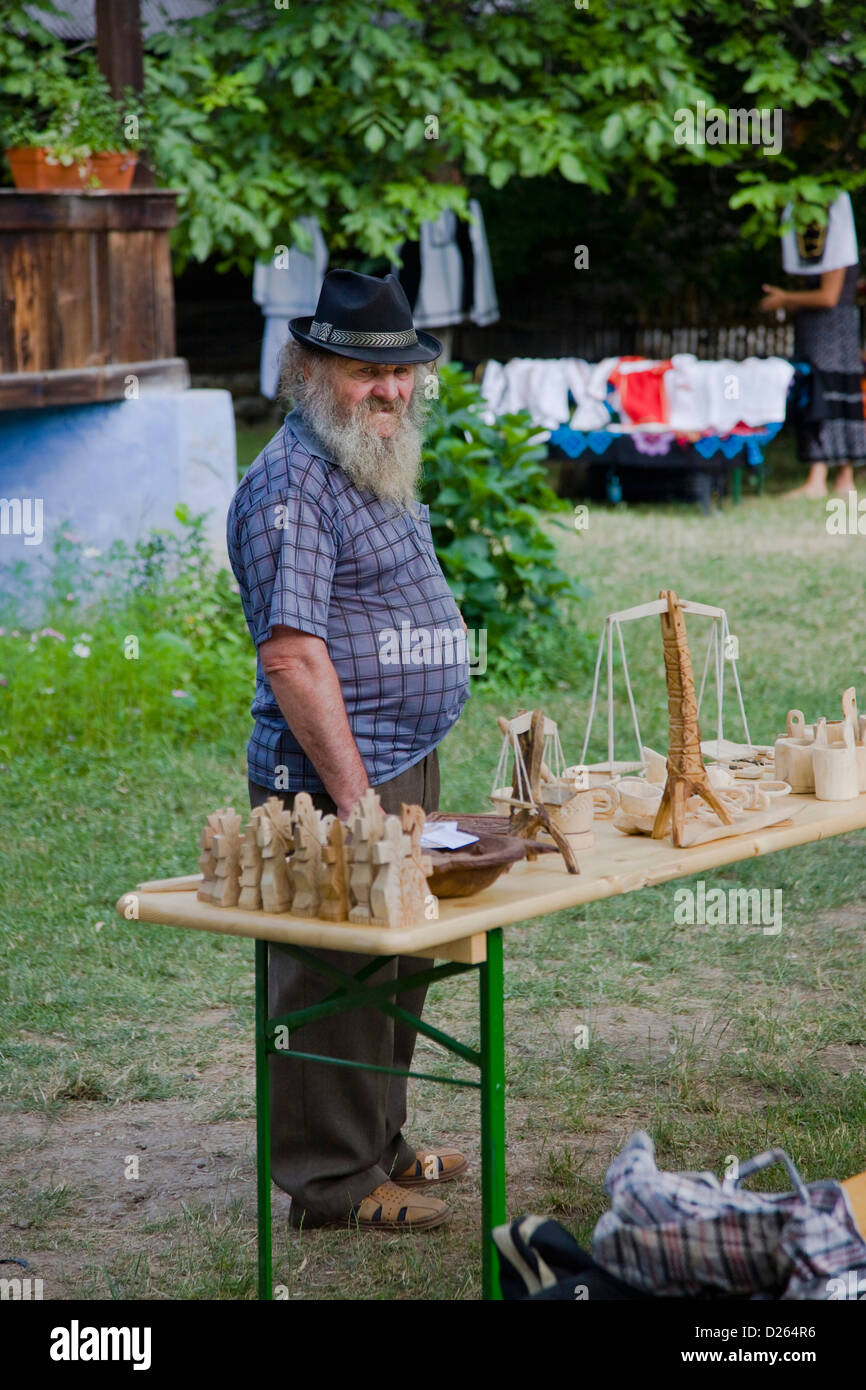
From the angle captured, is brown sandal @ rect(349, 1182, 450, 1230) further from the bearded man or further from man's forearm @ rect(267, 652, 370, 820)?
man's forearm @ rect(267, 652, 370, 820)

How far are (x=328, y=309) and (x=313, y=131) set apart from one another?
359 inches

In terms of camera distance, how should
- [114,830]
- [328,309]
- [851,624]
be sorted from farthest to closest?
[851,624] < [114,830] < [328,309]

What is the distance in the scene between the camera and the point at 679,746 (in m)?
3.33

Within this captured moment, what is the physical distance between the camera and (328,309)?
3.41 meters

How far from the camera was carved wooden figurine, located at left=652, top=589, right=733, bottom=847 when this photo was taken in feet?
10.8

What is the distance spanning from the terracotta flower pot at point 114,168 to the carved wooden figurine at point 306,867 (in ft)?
20.0

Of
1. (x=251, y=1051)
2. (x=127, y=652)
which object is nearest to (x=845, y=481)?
(x=127, y=652)

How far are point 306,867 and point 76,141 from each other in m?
6.10

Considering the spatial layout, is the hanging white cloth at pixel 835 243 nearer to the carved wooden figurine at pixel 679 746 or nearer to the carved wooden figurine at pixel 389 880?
the carved wooden figurine at pixel 679 746

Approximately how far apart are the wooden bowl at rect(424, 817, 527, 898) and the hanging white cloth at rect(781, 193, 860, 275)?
10360 millimetres

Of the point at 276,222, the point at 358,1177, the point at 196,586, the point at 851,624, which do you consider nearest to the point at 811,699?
the point at 851,624
